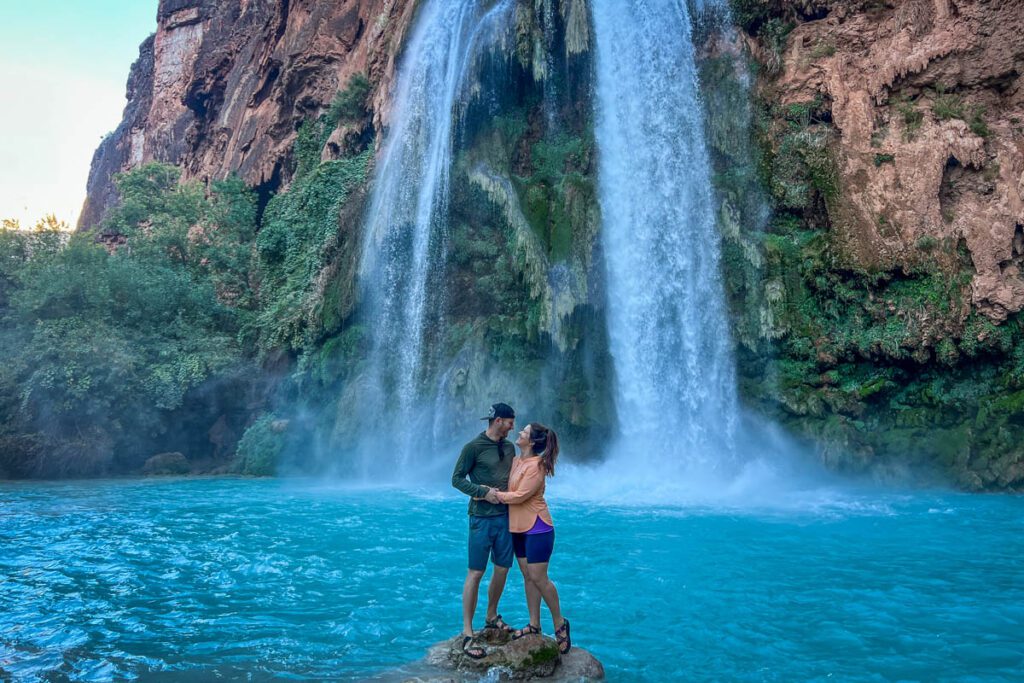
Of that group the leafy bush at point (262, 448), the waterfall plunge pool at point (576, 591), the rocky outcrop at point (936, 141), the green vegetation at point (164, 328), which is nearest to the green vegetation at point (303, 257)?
the green vegetation at point (164, 328)

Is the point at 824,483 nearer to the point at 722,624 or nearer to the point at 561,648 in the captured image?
the point at 722,624

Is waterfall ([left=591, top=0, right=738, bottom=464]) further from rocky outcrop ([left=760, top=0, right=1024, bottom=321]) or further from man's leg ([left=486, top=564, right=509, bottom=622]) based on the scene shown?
man's leg ([left=486, top=564, right=509, bottom=622])

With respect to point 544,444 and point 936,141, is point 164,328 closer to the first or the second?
point 544,444

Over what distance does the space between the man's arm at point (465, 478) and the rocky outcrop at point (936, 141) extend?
13713 millimetres

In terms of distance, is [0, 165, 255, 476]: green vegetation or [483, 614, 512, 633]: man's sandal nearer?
[483, 614, 512, 633]: man's sandal

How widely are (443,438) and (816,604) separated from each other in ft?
40.9

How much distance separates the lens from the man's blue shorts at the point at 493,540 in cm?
490

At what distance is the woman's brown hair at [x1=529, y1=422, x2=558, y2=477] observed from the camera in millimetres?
4762

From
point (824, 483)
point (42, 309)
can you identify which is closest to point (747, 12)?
point (824, 483)

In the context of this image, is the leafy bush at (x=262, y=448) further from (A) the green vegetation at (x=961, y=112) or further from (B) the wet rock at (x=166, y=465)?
(A) the green vegetation at (x=961, y=112)

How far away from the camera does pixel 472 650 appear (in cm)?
468

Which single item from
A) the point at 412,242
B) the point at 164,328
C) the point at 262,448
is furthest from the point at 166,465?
the point at 412,242

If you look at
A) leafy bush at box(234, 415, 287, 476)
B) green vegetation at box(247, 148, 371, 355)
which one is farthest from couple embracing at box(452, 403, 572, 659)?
leafy bush at box(234, 415, 287, 476)

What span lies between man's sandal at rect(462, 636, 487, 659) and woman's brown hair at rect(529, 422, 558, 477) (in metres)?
1.17
